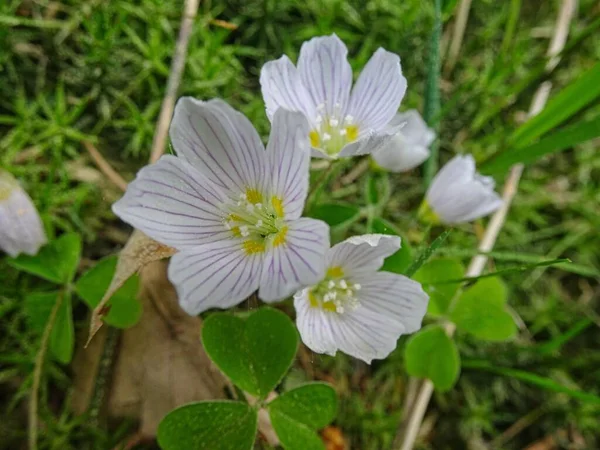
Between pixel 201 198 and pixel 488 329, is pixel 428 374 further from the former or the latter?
pixel 201 198

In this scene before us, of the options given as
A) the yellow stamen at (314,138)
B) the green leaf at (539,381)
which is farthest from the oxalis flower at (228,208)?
the green leaf at (539,381)

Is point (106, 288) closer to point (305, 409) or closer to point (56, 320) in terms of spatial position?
point (56, 320)

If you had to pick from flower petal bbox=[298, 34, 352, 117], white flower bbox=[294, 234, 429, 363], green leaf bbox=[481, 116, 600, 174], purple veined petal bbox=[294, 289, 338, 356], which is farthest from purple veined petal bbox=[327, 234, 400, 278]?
green leaf bbox=[481, 116, 600, 174]

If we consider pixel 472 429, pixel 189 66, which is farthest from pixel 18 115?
pixel 472 429

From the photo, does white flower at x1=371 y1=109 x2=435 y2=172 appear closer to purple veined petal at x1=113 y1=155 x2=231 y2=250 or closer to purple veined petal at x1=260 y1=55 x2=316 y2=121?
purple veined petal at x1=260 y1=55 x2=316 y2=121

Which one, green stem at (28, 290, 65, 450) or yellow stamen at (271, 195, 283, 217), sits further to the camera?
green stem at (28, 290, 65, 450)

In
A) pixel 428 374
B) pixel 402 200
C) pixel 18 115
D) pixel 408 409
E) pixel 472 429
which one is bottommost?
pixel 472 429

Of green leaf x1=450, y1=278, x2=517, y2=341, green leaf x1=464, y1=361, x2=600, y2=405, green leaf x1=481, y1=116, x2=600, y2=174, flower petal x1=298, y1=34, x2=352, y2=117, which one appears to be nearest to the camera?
flower petal x1=298, y1=34, x2=352, y2=117
